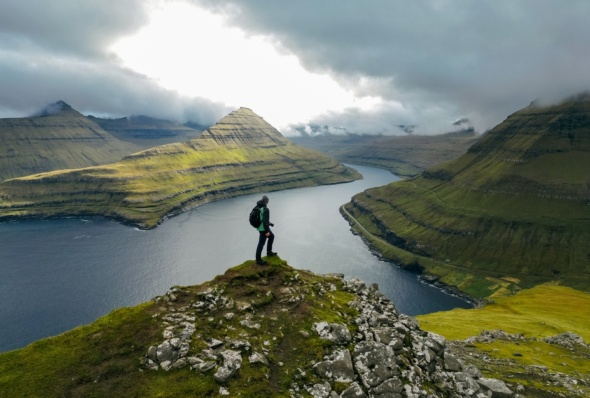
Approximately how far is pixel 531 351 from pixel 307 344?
164 feet

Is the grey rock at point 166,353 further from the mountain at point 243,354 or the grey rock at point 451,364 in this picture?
the grey rock at point 451,364

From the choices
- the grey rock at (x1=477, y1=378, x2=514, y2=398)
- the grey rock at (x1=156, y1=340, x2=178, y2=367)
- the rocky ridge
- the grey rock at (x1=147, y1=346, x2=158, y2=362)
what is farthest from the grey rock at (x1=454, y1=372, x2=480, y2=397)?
the grey rock at (x1=147, y1=346, x2=158, y2=362)

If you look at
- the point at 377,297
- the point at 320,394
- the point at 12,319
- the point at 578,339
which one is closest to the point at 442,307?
the point at 578,339

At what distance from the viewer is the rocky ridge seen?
2672cm

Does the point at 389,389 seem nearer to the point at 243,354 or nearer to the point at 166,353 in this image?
the point at 243,354

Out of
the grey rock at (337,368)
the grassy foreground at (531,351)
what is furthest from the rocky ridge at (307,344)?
the grassy foreground at (531,351)

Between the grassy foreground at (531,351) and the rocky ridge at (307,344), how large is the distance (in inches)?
517

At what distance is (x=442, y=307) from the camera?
18500 centimetres

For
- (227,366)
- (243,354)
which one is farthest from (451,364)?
(227,366)

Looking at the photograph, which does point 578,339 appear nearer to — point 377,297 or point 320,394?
point 377,297

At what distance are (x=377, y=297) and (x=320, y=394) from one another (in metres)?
15.5

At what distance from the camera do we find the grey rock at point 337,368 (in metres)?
27.1

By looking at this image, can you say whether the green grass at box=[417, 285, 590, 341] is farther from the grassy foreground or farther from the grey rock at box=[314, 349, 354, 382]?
the grey rock at box=[314, 349, 354, 382]

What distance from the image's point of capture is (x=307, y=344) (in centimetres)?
2977
